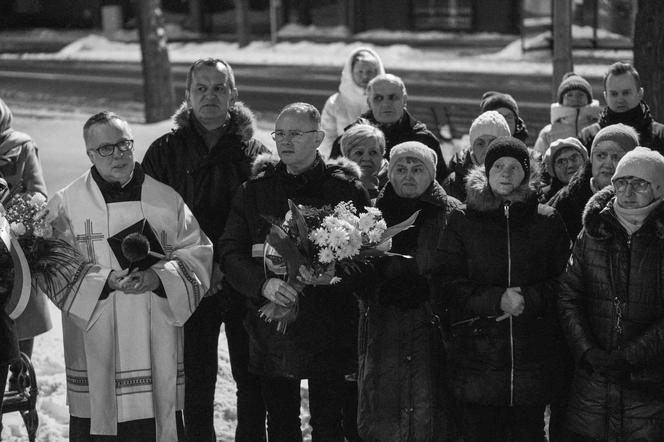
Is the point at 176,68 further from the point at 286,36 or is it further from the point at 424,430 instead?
the point at 424,430

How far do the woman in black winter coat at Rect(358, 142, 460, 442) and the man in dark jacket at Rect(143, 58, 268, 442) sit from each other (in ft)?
2.42

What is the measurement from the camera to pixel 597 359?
5289 millimetres

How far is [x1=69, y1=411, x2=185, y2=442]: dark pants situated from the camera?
5.84m

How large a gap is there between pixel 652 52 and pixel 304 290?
576 cm

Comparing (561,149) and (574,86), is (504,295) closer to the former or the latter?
(561,149)

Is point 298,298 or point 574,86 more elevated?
point 574,86

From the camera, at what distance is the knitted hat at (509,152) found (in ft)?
18.4

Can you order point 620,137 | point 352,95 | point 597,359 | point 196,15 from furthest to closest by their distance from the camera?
1. point 196,15
2. point 352,95
3. point 620,137
4. point 597,359

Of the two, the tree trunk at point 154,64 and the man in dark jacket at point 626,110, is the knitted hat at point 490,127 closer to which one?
the man in dark jacket at point 626,110

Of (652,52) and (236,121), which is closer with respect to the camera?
(236,121)

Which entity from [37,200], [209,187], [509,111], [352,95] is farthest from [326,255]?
[352,95]

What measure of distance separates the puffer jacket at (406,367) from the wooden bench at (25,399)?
1.85m

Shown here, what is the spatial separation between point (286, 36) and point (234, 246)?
28.4 meters

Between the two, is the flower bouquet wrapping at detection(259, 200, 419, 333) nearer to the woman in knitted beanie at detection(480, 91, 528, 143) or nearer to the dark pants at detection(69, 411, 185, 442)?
the dark pants at detection(69, 411, 185, 442)
